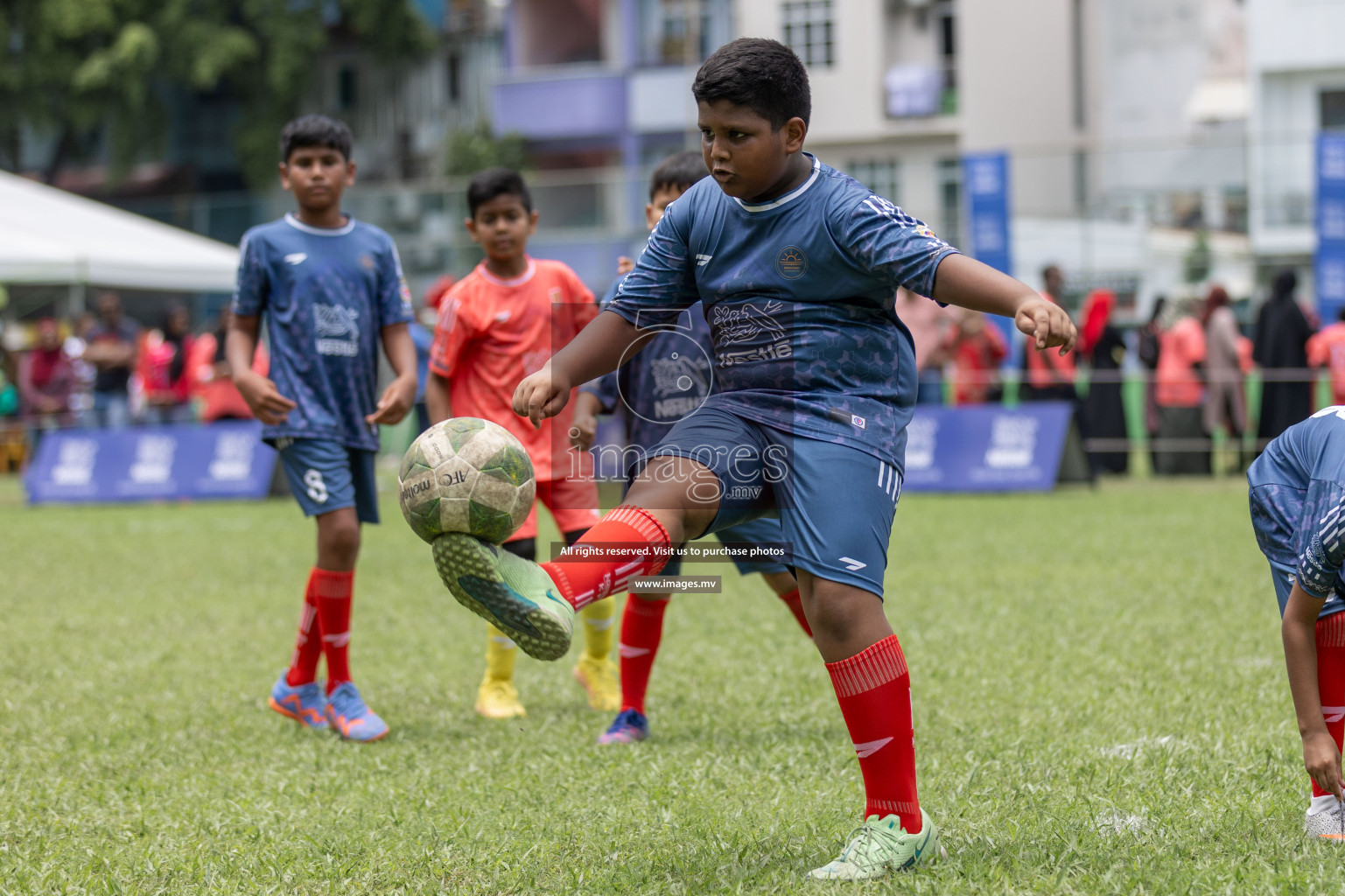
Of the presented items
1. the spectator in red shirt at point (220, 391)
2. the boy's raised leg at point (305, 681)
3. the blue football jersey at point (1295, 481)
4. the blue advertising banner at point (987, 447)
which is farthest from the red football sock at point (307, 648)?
the spectator in red shirt at point (220, 391)

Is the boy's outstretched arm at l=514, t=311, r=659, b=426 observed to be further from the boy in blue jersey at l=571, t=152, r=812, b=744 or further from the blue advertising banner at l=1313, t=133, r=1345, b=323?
the blue advertising banner at l=1313, t=133, r=1345, b=323

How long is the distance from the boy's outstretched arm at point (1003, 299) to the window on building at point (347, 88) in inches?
1526

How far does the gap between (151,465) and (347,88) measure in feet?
85.6

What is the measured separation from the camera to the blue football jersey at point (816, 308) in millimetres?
3447

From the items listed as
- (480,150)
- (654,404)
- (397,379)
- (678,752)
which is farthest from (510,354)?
(480,150)

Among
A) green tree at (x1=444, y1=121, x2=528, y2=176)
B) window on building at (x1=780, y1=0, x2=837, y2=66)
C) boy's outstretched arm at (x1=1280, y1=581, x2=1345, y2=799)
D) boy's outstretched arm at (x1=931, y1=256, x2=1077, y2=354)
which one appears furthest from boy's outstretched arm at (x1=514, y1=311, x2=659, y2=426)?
window on building at (x1=780, y1=0, x2=837, y2=66)

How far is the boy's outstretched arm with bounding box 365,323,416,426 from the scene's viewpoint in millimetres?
5449

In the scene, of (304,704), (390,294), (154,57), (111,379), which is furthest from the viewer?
(154,57)

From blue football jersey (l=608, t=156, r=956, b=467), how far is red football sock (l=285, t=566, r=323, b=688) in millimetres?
2501

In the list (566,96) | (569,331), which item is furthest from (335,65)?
(569,331)

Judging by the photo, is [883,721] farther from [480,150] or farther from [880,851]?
[480,150]

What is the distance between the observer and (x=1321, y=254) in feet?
54.9

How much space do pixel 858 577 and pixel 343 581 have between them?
2.59 m

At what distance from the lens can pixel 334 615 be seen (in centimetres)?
548
